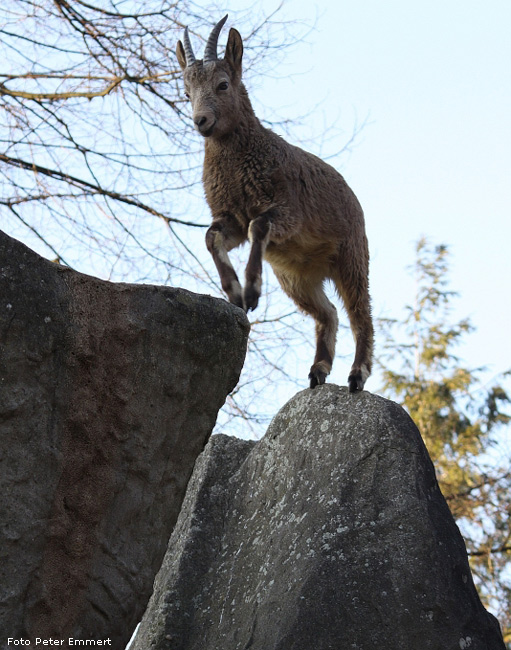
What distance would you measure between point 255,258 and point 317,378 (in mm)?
962

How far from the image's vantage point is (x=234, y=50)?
261 inches

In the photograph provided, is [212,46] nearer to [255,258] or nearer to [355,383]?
[255,258]

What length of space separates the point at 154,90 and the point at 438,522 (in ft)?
15.5

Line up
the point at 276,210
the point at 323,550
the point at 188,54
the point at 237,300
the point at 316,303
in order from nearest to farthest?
the point at 323,550 → the point at 237,300 → the point at 276,210 → the point at 188,54 → the point at 316,303

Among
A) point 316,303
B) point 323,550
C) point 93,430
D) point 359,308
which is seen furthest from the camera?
point 316,303

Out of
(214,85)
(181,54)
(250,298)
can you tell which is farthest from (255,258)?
(181,54)

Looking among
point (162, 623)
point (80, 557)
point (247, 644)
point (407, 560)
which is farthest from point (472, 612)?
point (80, 557)

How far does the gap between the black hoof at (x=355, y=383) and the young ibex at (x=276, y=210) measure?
2cm

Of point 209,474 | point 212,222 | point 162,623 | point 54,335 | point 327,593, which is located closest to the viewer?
point 54,335

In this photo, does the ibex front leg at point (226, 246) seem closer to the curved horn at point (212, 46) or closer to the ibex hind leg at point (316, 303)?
the ibex hind leg at point (316, 303)

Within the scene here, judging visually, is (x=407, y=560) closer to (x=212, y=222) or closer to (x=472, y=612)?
(x=472, y=612)


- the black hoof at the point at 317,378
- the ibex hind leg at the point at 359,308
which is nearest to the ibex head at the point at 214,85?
the ibex hind leg at the point at 359,308

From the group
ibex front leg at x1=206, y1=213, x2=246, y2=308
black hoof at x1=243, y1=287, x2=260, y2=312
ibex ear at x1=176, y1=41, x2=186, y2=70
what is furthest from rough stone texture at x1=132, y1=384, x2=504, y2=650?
ibex ear at x1=176, y1=41, x2=186, y2=70

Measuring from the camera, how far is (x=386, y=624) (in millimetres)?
4477
